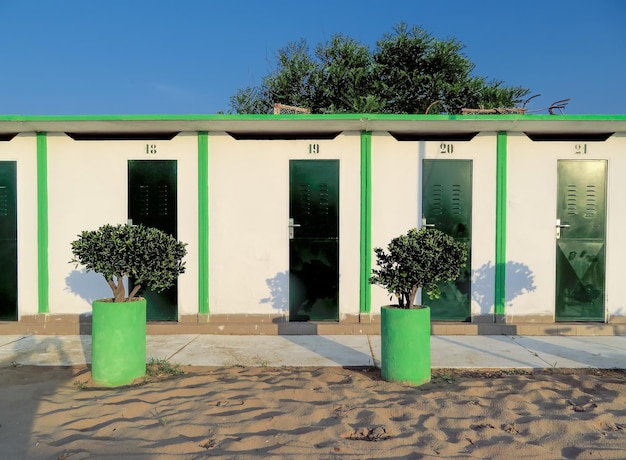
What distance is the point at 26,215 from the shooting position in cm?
665

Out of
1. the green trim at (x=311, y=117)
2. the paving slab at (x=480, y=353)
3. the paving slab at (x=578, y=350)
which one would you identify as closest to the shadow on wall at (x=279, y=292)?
the paving slab at (x=480, y=353)

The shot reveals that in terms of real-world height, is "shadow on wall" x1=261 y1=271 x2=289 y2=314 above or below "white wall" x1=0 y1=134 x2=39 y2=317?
below

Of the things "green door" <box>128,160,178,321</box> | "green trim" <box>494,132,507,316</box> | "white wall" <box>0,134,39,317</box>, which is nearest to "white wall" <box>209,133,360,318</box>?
"green door" <box>128,160,178,321</box>

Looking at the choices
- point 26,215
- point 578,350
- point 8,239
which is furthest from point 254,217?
point 578,350

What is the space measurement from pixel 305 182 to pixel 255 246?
1.16m

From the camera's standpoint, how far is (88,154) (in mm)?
6648

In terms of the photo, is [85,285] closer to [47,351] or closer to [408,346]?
[47,351]

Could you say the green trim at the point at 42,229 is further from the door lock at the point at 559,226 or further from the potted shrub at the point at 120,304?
the door lock at the point at 559,226

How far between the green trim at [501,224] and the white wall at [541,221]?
93 millimetres

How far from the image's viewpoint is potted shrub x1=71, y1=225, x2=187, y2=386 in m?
4.11

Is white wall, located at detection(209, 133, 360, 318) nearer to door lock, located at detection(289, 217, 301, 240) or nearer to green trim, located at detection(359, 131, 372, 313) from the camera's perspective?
door lock, located at detection(289, 217, 301, 240)

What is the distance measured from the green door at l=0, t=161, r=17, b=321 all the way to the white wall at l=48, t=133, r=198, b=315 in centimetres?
53

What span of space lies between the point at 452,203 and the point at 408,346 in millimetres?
3084

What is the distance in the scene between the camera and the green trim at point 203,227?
6.55 metres
